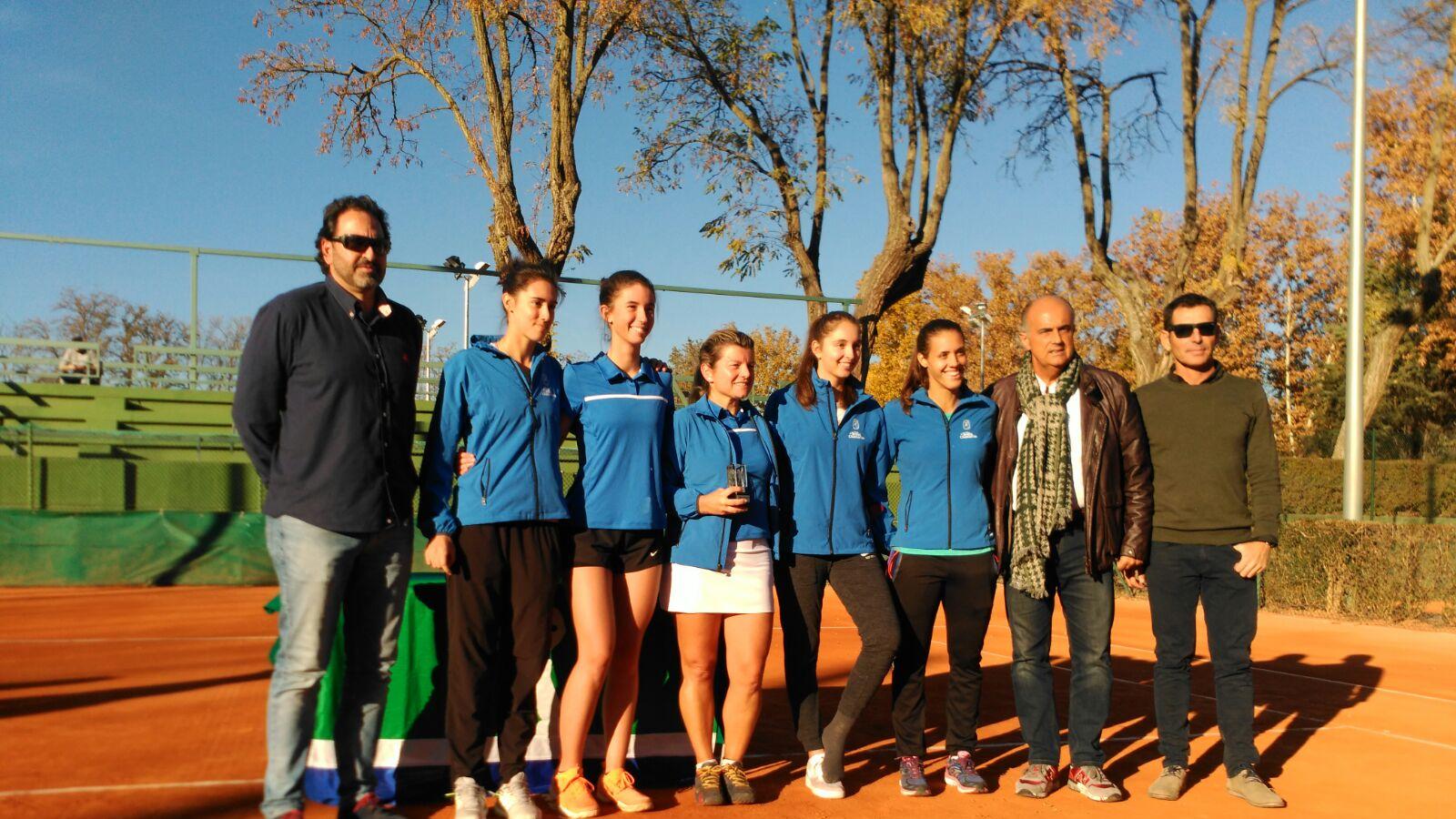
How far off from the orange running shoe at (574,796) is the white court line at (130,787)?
1.43 metres

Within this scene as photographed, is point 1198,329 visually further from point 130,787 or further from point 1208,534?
point 130,787

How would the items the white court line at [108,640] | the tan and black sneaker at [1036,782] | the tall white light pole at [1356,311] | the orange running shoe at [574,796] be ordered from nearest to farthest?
the orange running shoe at [574,796] → the tan and black sneaker at [1036,782] → the white court line at [108,640] → the tall white light pole at [1356,311]

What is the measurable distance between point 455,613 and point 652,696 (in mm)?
1231

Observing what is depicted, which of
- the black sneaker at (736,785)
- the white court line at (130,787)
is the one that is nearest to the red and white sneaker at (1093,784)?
the black sneaker at (736,785)

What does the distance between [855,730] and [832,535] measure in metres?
1.99

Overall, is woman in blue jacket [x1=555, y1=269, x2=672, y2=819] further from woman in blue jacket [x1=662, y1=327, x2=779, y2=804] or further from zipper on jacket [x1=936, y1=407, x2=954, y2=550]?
zipper on jacket [x1=936, y1=407, x2=954, y2=550]

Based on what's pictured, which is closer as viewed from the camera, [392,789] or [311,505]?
[311,505]

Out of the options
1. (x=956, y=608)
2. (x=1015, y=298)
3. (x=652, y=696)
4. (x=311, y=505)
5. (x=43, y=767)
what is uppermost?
(x=1015, y=298)

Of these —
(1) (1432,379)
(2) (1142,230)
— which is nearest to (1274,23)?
(1) (1432,379)

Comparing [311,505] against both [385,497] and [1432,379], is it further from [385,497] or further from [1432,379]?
[1432,379]

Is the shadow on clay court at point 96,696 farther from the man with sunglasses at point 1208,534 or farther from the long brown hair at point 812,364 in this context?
the man with sunglasses at point 1208,534

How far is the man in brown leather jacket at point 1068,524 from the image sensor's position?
4.86 metres

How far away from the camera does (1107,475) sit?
4883 millimetres

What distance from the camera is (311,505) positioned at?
383 centimetres
